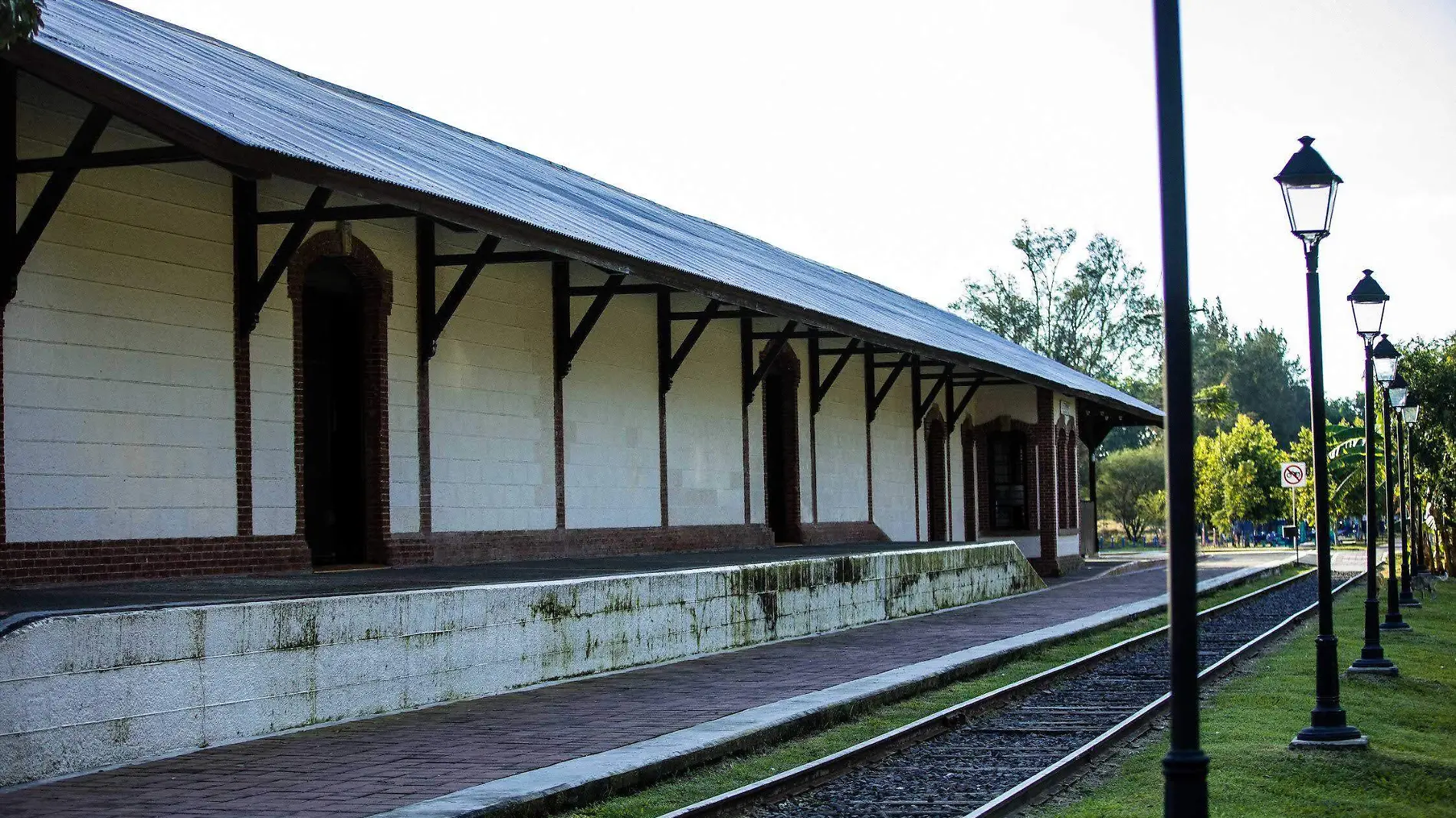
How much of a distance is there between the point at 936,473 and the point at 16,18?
1092 inches

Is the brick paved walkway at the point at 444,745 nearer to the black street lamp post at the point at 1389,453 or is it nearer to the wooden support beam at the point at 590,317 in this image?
the wooden support beam at the point at 590,317

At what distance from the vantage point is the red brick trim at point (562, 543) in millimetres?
16094

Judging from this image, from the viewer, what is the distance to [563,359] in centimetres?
1870

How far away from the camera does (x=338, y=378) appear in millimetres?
15633

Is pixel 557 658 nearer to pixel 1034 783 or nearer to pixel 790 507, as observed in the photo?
pixel 1034 783

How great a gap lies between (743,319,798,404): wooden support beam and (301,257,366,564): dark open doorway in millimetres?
8369

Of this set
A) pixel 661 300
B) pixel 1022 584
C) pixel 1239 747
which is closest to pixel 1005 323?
pixel 1022 584

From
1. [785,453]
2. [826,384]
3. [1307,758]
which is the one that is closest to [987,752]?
[1307,758]

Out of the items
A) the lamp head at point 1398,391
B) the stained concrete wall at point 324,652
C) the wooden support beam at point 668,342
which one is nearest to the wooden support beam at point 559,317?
the wooden support beam at point 668,342

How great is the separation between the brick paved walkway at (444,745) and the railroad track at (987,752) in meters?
1.30

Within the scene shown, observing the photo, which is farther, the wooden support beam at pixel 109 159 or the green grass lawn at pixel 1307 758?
the wooden support beam at pixel 109 159

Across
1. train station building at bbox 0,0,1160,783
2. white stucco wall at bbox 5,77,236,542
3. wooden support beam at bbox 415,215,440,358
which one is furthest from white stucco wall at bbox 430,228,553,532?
white stucco wall at bbox 5,77,236,542

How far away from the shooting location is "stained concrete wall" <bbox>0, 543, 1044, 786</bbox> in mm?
8352

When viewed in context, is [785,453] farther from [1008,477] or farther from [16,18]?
[16,18]
